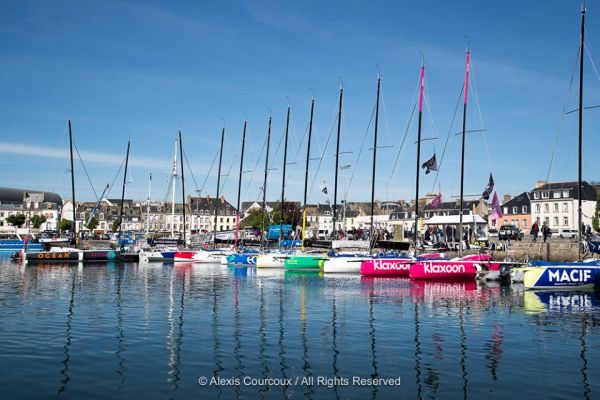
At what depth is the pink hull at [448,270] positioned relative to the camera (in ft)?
120

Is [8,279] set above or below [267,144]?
below

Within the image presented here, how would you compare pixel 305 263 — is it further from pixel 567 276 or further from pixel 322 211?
pixel 322 211

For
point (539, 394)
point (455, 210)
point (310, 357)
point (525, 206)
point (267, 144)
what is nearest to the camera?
point (539, 394)

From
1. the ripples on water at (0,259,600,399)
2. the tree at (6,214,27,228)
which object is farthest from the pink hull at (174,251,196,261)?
the tree at (6,214,27,228)

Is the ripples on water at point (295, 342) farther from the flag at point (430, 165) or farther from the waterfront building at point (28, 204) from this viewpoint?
the waterfront building at point (28, 204)

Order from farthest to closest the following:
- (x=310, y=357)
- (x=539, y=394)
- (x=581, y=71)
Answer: (x=581, y=71)
(x=310, y=357)
(x=539, y=394)

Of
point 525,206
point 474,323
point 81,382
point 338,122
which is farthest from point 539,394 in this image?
point 525,206

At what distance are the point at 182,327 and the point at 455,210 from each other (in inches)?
3962

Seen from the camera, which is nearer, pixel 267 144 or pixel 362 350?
pixel 362 350

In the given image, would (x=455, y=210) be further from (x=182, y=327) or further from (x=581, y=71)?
(x=182, y=327)

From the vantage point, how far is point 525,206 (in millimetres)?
101750

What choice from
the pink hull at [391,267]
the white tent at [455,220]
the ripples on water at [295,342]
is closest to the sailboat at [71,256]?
the ripples on water at [295,342]

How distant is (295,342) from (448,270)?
2191 centimetres

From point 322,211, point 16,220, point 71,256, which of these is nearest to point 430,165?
point 71,256
